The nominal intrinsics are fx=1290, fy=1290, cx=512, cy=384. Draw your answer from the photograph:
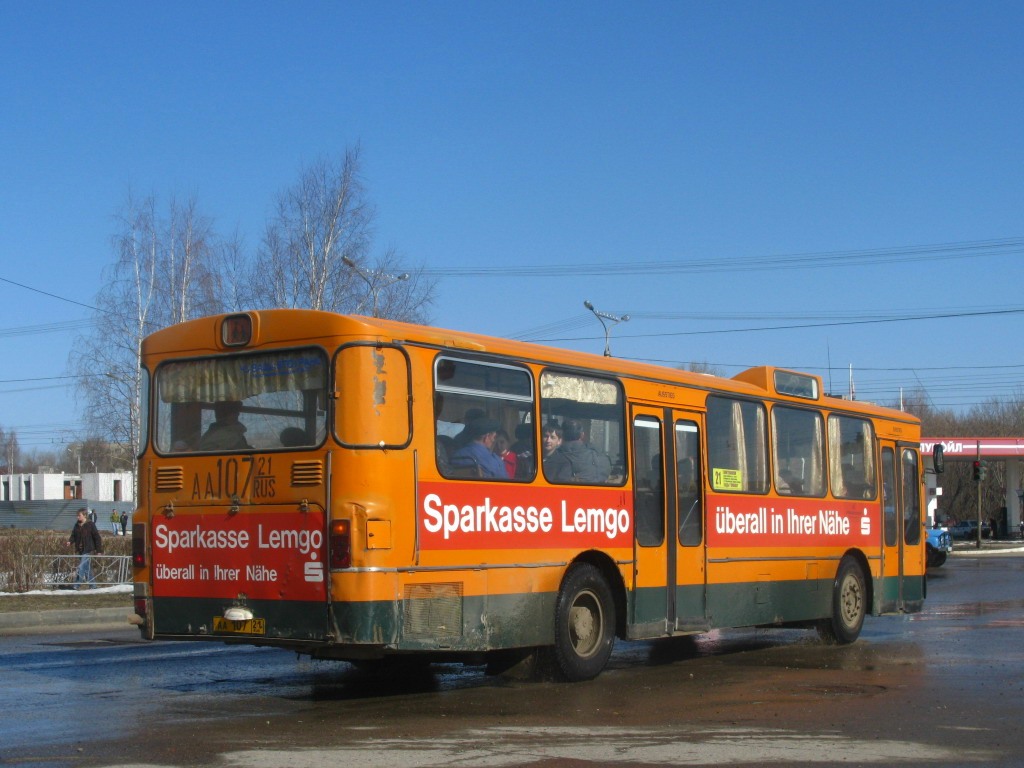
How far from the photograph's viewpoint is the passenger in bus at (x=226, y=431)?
10.1 meters

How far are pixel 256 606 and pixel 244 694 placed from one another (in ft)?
4.13

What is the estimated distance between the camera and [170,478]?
34.1ft

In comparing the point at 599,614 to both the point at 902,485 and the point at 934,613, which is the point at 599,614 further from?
the point at 934,613

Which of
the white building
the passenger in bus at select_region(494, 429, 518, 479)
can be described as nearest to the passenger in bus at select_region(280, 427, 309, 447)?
the passenger in bus at select_region(494, 429, 518, 479)

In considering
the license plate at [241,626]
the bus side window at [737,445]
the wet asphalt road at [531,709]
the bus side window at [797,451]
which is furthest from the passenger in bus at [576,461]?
the bus side window at [797,451]

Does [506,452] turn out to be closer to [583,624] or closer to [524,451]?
[524,451]

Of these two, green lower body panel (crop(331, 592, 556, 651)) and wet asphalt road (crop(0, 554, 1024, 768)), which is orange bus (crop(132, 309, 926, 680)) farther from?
wet asphalt road (crop(0, 554, 1024, 768))

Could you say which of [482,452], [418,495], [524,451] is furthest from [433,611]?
[524,451]

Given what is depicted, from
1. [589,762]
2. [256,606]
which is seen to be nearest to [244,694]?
[256,606]

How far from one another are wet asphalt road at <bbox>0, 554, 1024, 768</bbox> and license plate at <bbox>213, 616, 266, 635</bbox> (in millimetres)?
584

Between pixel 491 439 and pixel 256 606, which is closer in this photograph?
pixel 256 606

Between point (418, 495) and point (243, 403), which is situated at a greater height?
point (243, 403)

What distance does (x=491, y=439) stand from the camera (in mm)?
10414

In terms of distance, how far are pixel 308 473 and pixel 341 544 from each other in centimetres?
62
